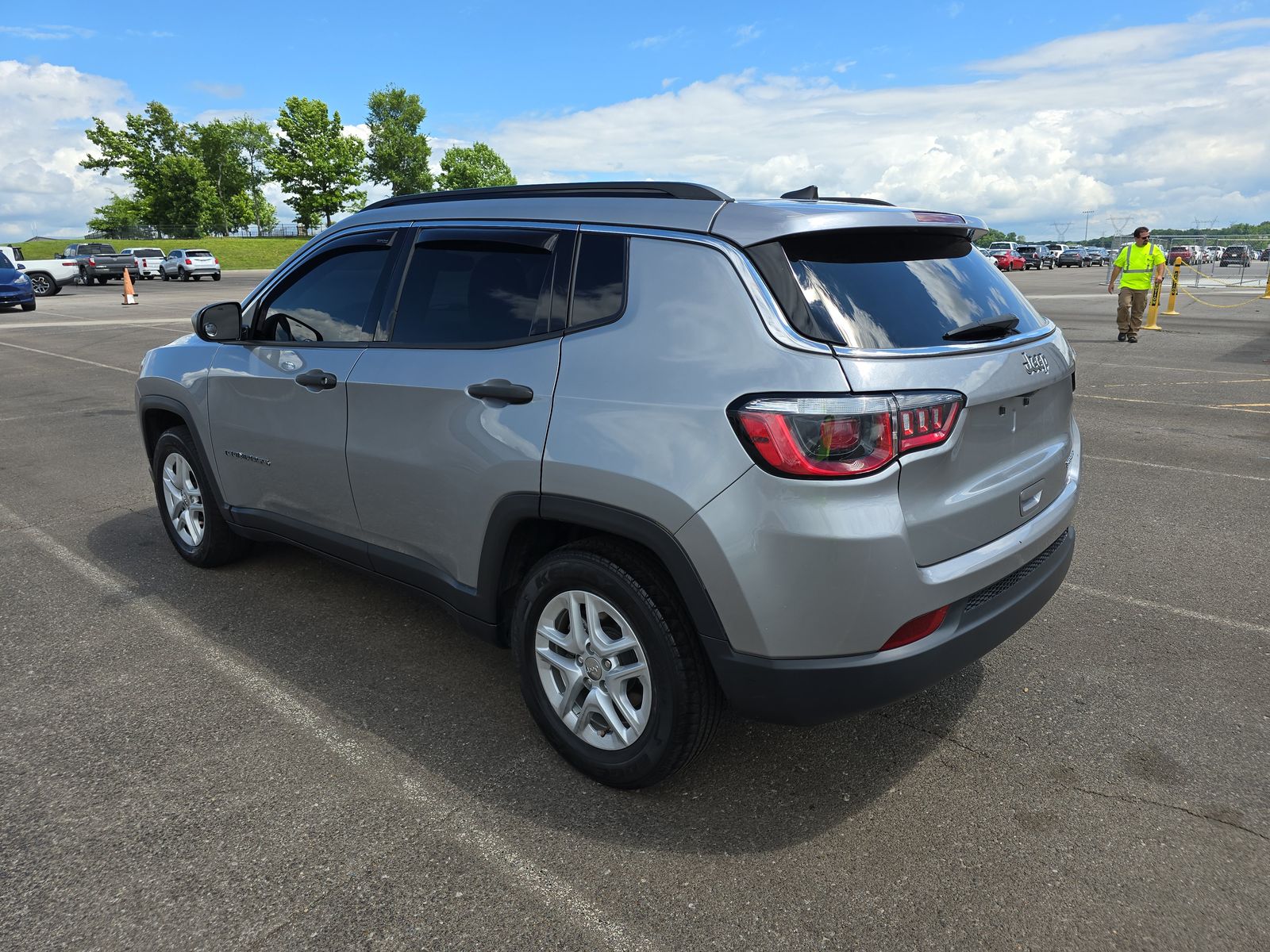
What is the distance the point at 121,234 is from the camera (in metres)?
66.5

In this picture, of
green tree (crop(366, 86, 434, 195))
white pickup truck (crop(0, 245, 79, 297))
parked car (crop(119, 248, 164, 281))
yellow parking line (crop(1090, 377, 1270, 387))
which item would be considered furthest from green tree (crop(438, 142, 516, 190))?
yellow parking line (crop(1090, 377, 1270, 387))

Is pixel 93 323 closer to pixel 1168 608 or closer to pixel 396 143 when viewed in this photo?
pixel 1168 608

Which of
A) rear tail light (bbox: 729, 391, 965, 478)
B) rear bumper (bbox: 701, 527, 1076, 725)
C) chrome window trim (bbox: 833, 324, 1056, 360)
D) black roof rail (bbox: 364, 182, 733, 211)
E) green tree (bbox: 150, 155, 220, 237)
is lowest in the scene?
rear bumper (bbox: 701, 527, 1076, 725)

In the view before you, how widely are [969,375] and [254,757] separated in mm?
2600

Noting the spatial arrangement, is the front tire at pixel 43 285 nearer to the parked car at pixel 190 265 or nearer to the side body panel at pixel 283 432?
the parked car at pixel 190 265

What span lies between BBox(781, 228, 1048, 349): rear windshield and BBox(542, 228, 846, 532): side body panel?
0.55 ft

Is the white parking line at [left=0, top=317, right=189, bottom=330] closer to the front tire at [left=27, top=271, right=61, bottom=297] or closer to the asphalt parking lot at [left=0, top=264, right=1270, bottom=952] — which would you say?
the front tire at [left=27, top=271, right=61, bottom=297]

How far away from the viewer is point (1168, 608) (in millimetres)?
4277

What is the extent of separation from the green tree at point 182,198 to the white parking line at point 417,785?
239ft

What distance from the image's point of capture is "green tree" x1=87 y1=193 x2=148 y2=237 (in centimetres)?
6700

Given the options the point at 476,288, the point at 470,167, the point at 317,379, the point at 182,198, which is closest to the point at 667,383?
the point at 476,288

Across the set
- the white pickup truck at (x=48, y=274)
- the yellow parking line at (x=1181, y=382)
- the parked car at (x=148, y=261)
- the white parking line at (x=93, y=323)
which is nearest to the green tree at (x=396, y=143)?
the parked car at (x=148, y=261)

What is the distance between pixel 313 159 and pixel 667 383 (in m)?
74.9

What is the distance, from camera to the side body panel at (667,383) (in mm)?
2449
